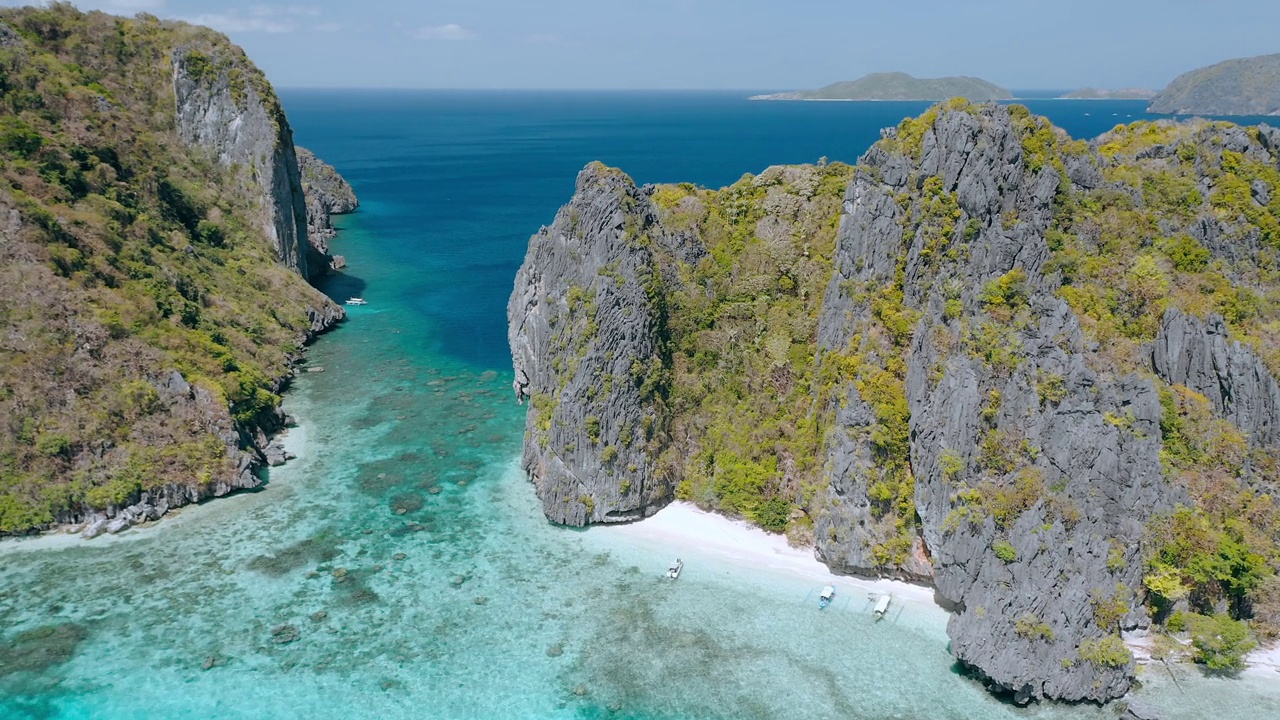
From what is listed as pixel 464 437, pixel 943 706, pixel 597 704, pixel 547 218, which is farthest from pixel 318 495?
pixel 547 218

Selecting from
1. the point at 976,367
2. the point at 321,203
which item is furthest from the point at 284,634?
the point at 321,203

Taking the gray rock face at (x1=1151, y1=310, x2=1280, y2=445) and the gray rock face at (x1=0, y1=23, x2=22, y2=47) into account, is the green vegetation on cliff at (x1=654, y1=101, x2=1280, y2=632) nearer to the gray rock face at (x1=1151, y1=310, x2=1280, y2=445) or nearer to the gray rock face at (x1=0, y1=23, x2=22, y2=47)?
the gray rock face at (x1=1151, y1=310, x2=1280, y2=445)

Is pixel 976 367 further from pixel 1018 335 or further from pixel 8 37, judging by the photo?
pixel 8 37

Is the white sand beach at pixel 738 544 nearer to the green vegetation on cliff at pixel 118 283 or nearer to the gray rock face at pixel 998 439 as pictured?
the gray rock face at pixel 998 439

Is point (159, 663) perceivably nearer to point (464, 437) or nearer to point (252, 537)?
point (252, 537)

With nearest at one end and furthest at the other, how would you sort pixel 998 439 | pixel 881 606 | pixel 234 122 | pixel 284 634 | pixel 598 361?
pixel 284 634, pixel 998 439, pixel 881 606, pixel 598 361, pixel 234 122

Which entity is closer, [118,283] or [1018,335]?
[1018,335]

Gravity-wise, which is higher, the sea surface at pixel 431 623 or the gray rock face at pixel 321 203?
the gray rock face at pixel 321 203

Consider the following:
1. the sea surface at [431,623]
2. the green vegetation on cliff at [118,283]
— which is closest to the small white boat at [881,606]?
the sea surface at [431,623]
